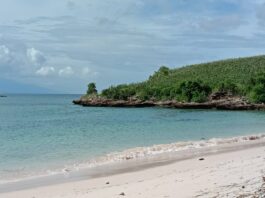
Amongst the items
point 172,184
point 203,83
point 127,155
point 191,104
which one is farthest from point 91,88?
point 172,184

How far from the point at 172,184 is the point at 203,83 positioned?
8663 cm

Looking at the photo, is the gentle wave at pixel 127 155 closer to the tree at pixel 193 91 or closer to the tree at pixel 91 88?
the tree at pixel 193 91

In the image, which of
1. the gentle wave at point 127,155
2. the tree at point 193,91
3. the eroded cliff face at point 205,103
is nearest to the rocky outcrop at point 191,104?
the eroded cliff face at point 205,103

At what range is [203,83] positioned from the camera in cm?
9862

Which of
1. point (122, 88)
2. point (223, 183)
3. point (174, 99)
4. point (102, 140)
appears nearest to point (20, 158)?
point (102, 140)

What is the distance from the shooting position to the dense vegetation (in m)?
90.2

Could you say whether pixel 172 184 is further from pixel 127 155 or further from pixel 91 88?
pixel 91 88

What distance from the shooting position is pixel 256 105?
8131 centimetres

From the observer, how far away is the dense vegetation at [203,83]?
296 ft

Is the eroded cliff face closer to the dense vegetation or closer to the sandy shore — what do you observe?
the dense vegetation

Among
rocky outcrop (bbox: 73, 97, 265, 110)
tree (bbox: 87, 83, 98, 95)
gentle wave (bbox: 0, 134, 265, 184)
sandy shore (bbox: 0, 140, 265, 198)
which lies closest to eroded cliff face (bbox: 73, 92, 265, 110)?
rocky outcrop (bbox: 73, 97, 265, 110)

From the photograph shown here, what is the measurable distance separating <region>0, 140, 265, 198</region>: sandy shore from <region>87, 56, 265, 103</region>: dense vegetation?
7015 centimetres

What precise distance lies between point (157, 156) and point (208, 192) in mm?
10070

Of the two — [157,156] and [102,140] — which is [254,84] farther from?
[157,156]
